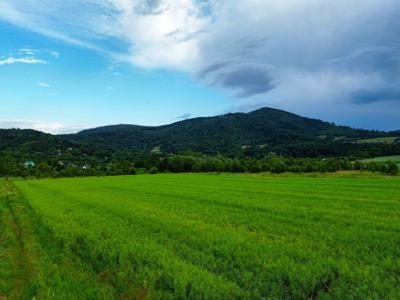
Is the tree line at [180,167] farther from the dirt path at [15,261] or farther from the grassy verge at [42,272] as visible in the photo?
the grassy verge at [42,272]

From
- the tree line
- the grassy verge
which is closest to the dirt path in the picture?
the grassy verge

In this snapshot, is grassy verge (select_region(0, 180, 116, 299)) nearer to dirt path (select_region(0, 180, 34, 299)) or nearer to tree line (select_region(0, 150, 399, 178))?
dirt path (select_region(0, 180, 34, 299))

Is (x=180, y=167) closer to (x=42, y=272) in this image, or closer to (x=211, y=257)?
(x=42, y=272)

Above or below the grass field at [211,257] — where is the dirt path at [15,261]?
below

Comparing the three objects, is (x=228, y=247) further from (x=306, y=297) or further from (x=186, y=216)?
(x=186, y=216)

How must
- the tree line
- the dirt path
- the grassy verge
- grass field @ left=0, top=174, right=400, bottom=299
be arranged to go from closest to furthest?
grass field @ left=0, top=174, right=400, bottom=299 < the grassy verge < the dirt path < the tree line

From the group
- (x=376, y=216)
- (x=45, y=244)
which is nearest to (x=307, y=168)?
(x=376, y=216)

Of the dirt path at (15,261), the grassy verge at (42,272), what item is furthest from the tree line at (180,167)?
the grassy verge at (42,272)

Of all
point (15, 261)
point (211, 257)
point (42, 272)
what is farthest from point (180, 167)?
point (211, 257)

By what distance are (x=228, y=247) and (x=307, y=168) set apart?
77745mm

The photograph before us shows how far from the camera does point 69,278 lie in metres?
11.6

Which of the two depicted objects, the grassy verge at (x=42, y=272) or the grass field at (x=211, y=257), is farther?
the grassy verge at (x=42, y=272)

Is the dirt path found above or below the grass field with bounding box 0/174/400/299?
below

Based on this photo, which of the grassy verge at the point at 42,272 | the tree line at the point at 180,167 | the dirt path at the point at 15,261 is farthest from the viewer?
the tree line at the point at 180,167
